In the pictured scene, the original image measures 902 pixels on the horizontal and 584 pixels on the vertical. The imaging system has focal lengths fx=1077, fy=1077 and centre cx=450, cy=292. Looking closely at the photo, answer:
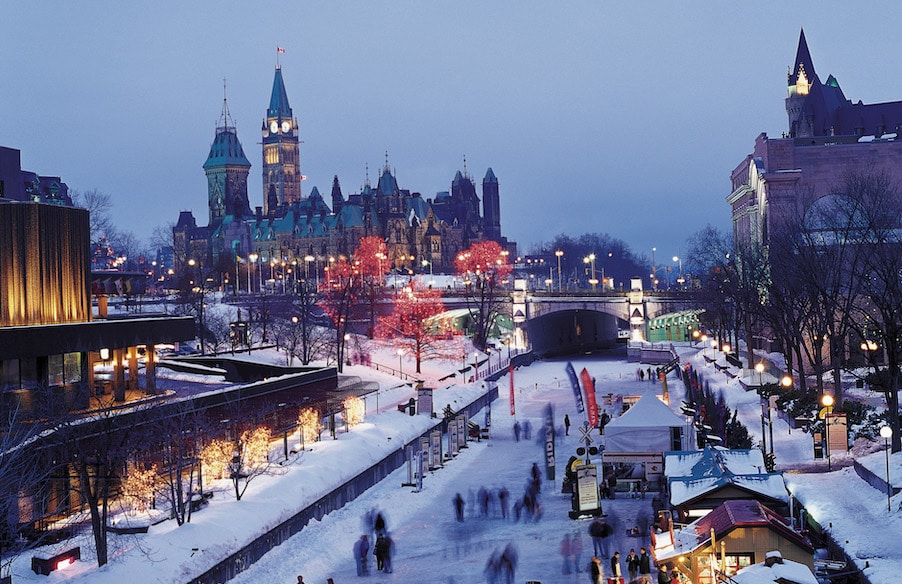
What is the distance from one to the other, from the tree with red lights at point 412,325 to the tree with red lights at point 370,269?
173 centimetres

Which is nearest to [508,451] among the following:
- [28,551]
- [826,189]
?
[28,551]

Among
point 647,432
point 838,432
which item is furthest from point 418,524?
point 838,432

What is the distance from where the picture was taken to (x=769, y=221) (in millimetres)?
80312

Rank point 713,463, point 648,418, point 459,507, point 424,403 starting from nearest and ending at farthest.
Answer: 1. point 713,463
2. point 459,507
3. point 648,418
4. point 424,403

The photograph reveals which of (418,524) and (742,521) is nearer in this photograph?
(742,521)

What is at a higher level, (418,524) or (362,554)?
(362,554)

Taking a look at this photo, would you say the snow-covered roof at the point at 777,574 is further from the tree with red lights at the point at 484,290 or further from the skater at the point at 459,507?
the tree with red lights at the point at 484,290

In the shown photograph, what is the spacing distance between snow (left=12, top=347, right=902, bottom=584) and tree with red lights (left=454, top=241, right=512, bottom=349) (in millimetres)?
46311

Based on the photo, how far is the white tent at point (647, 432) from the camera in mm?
34156

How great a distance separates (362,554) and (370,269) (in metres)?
102

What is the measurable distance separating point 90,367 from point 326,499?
9.43 m

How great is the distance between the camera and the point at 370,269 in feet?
423

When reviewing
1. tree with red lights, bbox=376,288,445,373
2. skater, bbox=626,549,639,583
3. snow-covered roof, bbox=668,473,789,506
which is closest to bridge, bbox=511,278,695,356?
tree with red lights, bbox=376,288,445,373

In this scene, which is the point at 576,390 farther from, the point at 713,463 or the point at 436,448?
the point at 713,463
